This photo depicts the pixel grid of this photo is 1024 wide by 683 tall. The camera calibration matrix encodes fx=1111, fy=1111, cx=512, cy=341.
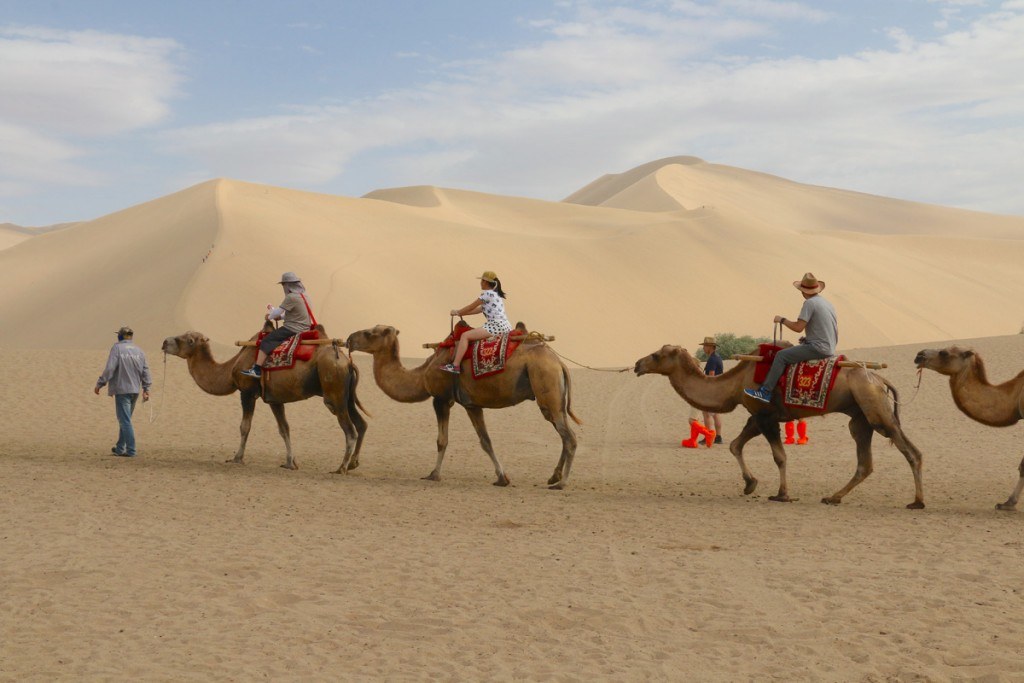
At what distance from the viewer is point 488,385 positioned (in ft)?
41.2

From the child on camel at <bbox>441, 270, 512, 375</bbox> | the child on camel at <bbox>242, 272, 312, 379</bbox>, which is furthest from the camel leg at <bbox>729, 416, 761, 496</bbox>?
the child on camel at <bbox>242, 272, 312, 379</bbox>

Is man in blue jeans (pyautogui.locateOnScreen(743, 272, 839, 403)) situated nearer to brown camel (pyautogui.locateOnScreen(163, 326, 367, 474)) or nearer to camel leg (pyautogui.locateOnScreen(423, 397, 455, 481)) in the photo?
camel leg (pyautogui.locateOnScreen(423, 397, 455, 481))

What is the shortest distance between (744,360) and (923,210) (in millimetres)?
109888

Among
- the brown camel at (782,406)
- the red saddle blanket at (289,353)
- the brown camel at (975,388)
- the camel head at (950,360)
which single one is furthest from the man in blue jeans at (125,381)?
the brown camel at (975,388)

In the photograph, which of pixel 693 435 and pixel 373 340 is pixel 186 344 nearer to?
pixel 373 340

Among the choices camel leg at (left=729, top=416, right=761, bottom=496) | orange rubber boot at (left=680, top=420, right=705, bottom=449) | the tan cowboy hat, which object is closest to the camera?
the tan cowboy hat

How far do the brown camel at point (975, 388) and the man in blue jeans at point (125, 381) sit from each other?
9575mm

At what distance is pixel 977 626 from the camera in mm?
6922

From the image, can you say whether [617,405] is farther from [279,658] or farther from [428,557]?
[279,658]

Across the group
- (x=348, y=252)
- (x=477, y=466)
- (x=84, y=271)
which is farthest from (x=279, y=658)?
(x=84, y=271)

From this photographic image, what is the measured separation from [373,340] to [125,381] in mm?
3547

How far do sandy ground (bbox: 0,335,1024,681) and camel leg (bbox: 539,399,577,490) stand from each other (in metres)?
0.30

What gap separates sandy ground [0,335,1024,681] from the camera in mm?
6359

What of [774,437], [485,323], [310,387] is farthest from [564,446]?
[310,387]
